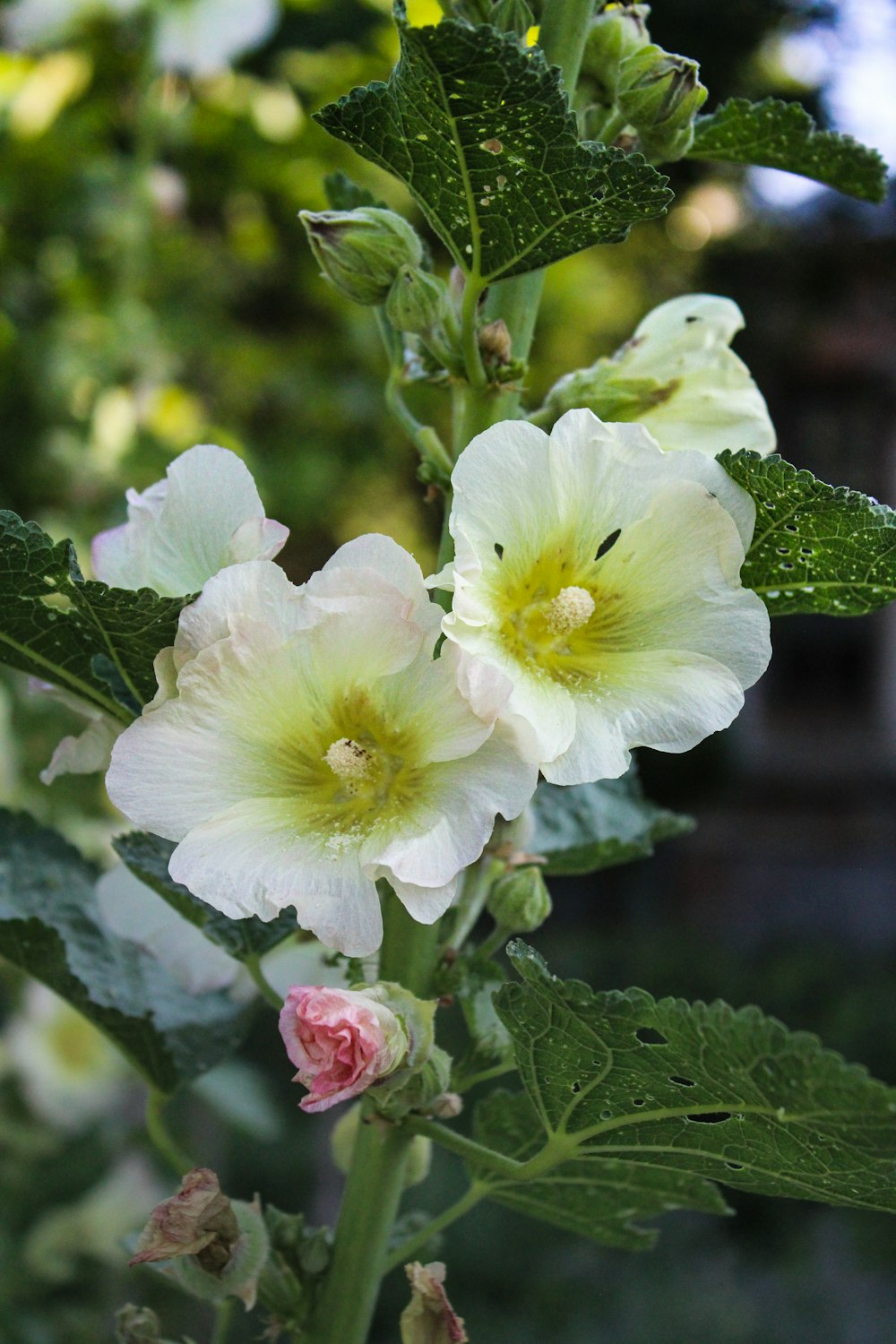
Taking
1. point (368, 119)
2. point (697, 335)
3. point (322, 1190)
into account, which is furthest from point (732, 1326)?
point (368, 119)

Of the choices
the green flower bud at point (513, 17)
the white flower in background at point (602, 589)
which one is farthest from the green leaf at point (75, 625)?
the green flower bud at point (513, 17)

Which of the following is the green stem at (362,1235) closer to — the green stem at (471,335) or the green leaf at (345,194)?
the green stem at (471,335)

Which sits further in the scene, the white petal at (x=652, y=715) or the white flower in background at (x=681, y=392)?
the white flower in background at (x=681, y=392)

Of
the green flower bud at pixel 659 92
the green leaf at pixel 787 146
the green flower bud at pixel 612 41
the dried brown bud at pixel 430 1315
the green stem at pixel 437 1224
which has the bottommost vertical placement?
the dried brown bud at pixel 430 1315

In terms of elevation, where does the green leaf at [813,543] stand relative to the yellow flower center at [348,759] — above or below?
above

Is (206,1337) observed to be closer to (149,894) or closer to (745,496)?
(149,894)

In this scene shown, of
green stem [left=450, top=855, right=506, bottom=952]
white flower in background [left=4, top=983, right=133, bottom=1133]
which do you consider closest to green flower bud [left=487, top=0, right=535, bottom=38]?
green stem [left=450, top=855, right=506, bottom=952]

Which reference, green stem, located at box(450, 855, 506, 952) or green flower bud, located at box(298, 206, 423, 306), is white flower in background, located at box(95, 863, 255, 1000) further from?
green flower bud, located at box(298, 206, 423, 306)

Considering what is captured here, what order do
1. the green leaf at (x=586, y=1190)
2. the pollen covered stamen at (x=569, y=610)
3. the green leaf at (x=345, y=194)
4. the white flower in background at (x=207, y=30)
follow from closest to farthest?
the pollen covered stamen at (x=569, y=610) < the green leaf at (x=586, y=1190) < the green leaf at (x=345, y=194) < the white flower in background at (x=207, y=30)
